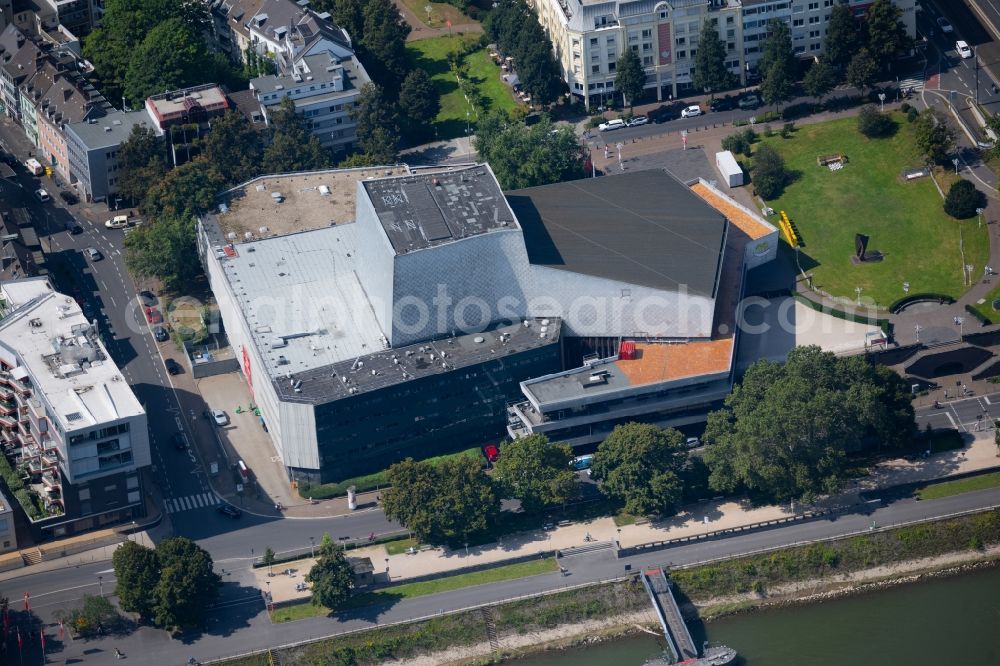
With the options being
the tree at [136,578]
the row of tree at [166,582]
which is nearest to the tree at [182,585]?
the row of tree at [166,582]

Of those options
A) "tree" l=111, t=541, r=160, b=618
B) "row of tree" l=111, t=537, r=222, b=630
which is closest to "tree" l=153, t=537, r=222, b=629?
"row of tree" l=111, t=537, r=222, b=630

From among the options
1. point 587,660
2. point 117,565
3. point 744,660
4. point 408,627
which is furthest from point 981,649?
point 117,565

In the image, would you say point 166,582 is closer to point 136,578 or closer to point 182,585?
point 182,585

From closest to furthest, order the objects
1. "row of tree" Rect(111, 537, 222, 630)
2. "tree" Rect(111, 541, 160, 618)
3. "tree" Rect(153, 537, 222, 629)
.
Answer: "tree" Rect(153, 537, 222, 629), "row of tree" Rect(111, 537, 222, 630), "tree" Rect(111, 541, 160, 618)

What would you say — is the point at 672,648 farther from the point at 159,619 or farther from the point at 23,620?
the point at 23,620

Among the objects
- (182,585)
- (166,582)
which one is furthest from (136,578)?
(182,585)

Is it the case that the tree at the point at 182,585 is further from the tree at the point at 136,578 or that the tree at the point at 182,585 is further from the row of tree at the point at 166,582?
the tree at the point at 136,578

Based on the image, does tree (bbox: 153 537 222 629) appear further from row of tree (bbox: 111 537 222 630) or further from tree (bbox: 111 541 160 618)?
tree (bbox: 111 541 160 618)
